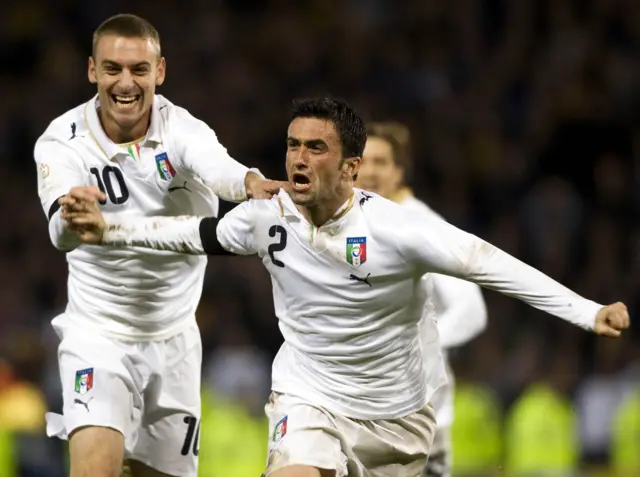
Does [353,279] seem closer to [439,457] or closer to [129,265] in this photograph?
[129,265]

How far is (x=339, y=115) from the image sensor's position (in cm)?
500

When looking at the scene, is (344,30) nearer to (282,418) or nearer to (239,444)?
(239,444)

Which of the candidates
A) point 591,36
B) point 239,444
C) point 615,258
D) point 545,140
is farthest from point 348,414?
point 591,36

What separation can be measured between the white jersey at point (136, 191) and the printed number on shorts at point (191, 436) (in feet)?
1.32

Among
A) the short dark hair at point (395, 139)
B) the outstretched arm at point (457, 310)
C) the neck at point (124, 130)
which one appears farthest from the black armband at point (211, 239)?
the short dark hair at point (395, 139)

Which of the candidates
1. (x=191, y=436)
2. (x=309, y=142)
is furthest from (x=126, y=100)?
(x=191, y=436)

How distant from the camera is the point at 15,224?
11.6 meters

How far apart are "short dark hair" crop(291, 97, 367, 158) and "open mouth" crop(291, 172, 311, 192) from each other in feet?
0.64

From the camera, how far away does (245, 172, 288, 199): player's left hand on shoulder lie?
5086 mm

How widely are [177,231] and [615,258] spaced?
6253 millimetres

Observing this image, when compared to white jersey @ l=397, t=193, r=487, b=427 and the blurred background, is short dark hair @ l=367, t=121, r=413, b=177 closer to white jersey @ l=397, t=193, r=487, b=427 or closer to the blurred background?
white jersey @ l=397, t=193, r=487, b=427

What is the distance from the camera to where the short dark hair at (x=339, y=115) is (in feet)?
16.3

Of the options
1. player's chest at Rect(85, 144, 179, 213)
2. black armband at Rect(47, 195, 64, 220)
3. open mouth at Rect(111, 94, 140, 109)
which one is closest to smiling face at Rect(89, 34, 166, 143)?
open mouth at Rect(111, 94, 140, 109)

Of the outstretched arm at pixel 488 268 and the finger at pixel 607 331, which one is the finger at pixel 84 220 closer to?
the outstretched arm at pixel 488 268
